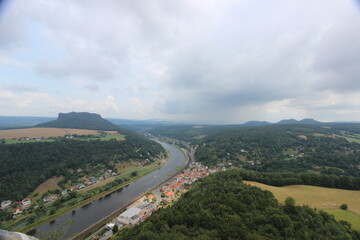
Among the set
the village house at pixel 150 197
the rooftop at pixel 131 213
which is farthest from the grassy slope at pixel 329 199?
the village house at pixel 150 197

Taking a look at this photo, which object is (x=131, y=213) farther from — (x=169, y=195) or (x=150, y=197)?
(x=169, y=195)

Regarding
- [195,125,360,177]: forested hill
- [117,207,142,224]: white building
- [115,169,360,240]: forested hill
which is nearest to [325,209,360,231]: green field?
[115,169,360,240]: forested hill

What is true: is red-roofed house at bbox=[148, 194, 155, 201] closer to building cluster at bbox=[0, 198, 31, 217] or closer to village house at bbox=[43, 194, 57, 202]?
village house at bbox=[43, 194, 57, 202]

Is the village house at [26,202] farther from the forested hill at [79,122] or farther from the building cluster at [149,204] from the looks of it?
the forested hill at [79,122]

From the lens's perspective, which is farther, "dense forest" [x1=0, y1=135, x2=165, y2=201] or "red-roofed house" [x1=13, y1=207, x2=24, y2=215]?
"dense forest" [x1=0, y1=135, x2=165, y2=201]

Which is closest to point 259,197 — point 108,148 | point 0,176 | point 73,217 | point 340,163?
point 73,217

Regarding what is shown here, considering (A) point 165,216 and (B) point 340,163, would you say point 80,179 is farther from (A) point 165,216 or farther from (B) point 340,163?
(B) point 340,163

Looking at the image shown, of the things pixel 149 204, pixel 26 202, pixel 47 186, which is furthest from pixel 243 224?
pixel 47 186
